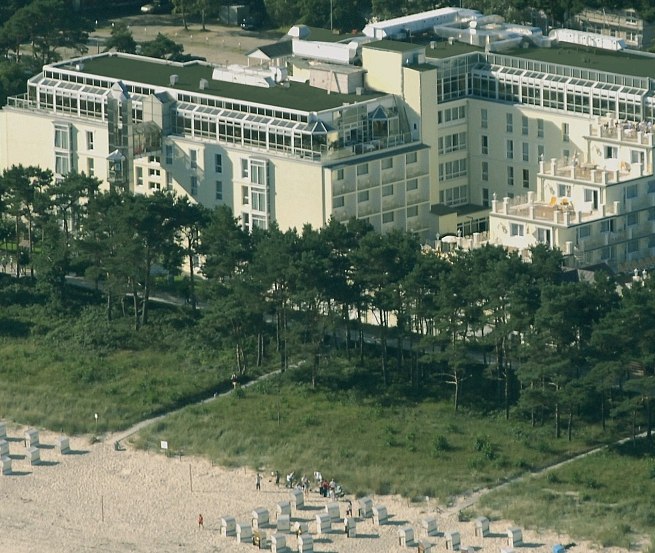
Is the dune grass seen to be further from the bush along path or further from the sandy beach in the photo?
the sandy beach

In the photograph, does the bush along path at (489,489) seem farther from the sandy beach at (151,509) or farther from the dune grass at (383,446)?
the sandy beach at (151,509)

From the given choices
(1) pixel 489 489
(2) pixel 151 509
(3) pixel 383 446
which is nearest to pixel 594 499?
(1) pixel 489 489

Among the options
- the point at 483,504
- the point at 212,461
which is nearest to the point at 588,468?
the point at 483,504

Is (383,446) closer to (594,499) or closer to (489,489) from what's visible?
(489,489)

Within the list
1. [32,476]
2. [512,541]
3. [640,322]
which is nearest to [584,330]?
[640,322]

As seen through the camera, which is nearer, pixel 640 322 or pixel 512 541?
pixel 512 541

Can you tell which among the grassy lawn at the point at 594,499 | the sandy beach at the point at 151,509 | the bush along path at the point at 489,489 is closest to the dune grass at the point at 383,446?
the bush along path at the point at 489,489

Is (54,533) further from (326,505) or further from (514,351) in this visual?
(514,351)
